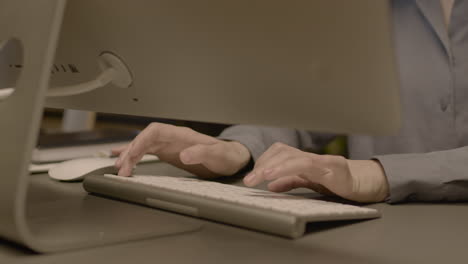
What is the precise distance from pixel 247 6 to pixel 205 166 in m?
0.45

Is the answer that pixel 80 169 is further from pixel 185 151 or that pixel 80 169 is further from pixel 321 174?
pixel 321 174

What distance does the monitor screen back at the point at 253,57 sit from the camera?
1.69 ft

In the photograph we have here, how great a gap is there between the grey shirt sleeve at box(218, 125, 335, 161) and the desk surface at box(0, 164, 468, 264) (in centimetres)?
43

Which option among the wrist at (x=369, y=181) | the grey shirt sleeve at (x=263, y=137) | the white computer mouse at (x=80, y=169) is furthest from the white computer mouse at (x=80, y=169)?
the wrist at (x=369, y=181)

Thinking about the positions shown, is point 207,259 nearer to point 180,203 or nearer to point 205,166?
point 180,203

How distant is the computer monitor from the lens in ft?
1.71

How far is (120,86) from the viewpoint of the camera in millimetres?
729

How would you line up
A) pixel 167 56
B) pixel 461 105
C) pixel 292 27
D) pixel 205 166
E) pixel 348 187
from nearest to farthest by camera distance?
pixel 292 27 < pixel 167 56 < pixel 348 187 < pixel 205 166 < pixel 461 105

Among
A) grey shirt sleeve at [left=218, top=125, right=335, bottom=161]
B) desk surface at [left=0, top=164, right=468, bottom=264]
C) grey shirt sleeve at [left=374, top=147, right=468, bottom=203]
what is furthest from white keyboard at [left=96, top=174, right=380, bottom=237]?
grey shirt sleeve at [left=218, top=125, right=335, bottom=161]

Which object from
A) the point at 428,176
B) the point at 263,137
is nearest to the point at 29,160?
the point at 428,176

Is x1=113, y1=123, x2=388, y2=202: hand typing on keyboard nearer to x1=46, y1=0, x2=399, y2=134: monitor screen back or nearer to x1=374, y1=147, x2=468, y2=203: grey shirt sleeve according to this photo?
x1=374, y1=147, x2=468, y2=203: grey shirt sleeve

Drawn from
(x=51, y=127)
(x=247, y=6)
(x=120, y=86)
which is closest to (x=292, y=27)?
(x=247, y=6)

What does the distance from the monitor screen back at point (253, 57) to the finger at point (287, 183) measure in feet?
0.69

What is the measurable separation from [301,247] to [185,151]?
31 cm
